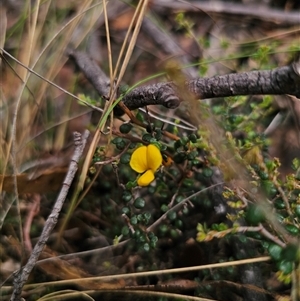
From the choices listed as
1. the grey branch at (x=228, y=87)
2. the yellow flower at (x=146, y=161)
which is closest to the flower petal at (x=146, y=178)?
the yellow flower at (x=146, y=161)

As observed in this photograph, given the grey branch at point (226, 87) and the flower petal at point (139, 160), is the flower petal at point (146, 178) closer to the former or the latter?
the flower petal at point (139, 160)

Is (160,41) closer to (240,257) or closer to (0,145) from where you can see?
(0,145)

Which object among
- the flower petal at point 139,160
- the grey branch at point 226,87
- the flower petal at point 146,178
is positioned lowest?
the flower petal at point 146,178

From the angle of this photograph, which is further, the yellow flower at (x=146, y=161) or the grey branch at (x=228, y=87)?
the yellow flower at (x=146, y=161)

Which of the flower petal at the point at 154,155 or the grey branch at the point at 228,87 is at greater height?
the grey branch at the point at 228,87

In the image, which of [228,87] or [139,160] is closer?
[228,87]

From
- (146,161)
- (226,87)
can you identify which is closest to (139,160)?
(146,161)

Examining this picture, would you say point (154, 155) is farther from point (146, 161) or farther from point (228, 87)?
point (228, 87)

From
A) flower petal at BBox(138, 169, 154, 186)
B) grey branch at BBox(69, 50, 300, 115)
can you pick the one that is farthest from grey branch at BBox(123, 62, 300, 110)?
flower petal at BBox(138, 169, 154, 186)
